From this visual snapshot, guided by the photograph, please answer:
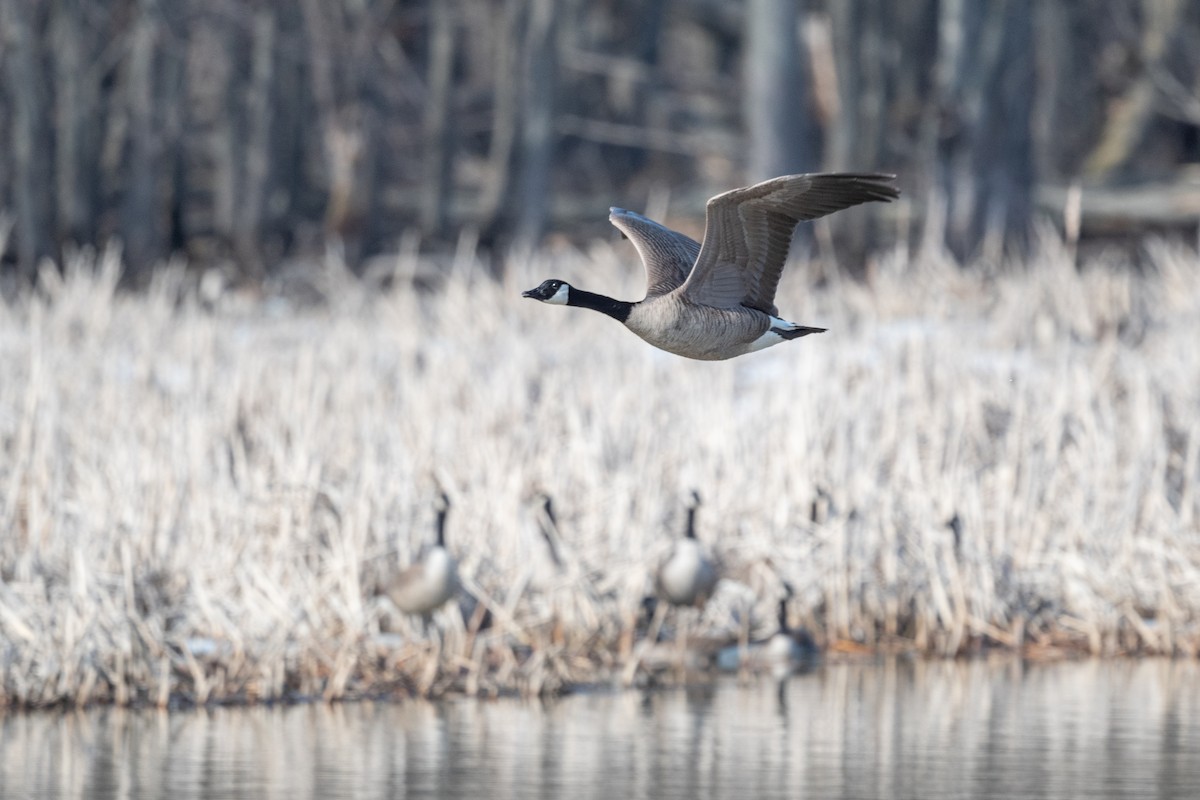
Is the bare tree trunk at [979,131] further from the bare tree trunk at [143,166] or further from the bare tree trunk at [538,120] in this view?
the bare tree trunk at [143,166]

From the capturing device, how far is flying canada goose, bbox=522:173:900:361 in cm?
510

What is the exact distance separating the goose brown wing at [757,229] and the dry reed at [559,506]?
3.43 meters

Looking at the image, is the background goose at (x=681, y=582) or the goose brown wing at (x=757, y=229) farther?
the background goose at (x=681, y=582)

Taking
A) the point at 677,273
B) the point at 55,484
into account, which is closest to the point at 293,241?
the point at 55,484

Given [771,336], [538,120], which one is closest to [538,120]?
[538,120]

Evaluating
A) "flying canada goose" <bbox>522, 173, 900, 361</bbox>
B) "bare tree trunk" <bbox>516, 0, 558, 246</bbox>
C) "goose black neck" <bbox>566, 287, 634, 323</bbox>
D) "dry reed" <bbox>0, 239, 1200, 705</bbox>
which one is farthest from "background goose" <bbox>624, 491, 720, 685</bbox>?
"bare tree trunk" <bbox>516, 0, 558, 246</bbox>

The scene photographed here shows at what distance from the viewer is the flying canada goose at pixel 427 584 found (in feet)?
27.3

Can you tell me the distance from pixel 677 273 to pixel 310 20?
17.3 m

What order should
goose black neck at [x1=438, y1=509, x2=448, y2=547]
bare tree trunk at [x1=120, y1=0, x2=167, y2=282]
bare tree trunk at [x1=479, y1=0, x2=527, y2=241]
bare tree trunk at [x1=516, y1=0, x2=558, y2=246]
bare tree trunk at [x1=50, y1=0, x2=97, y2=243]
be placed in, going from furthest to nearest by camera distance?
bare tree trunk at [x1=479, y1=0, x2=527, y2=241], bare tree trunk at [x1=516, y1=0, x2=558, y2=246], bare tree trunk at [x1=120, y1=0, x2=167, y2=282], bare tree trunk at [x1=50, y1=0, x2=97, y2=243], goose black neck at [x1=438, y1=509, x2=448, y2=547]

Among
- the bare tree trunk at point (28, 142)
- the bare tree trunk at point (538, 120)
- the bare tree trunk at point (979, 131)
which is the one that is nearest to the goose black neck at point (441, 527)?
the bare tree trunk at point (979, 131)

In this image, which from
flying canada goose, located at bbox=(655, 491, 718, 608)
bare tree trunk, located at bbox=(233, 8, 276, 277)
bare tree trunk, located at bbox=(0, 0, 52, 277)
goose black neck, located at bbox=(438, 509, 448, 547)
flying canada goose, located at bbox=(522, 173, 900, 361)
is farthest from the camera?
bare tree trunk, located at bbox=(233, 8, 276, 277)

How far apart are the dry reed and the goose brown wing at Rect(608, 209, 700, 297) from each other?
302 cm

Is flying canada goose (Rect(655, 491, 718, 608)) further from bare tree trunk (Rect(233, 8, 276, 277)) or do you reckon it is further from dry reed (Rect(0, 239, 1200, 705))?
bare tree trunk (Rect(233, 8, 276, 277))

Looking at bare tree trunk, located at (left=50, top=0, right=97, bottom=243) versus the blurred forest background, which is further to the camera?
bare tree trunk, located at (left=50, top=0, right=97, bottom=243)
